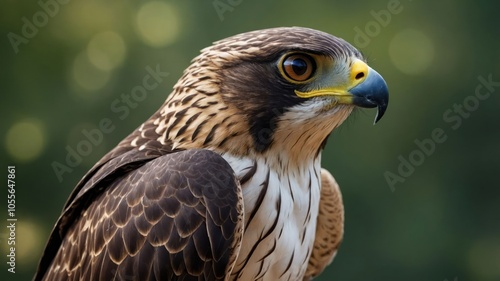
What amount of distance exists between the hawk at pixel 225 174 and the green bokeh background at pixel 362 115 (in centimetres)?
293

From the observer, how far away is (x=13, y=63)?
5.77 metres

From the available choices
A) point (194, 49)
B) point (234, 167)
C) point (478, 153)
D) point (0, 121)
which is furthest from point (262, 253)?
point (478, 153)

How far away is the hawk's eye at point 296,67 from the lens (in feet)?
8.47

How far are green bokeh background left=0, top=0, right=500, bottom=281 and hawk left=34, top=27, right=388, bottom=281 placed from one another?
293 centimetres

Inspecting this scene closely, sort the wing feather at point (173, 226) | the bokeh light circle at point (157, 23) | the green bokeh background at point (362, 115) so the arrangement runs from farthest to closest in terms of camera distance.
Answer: the bokeh light circle at point (157, 23)
the green bokeh background at point (362, 115)
the wing feather at point (173, 226)

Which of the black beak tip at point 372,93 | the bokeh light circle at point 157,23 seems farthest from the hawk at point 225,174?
the bokeh light circle at point 157,23

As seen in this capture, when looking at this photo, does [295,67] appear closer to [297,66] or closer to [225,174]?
[297,66]

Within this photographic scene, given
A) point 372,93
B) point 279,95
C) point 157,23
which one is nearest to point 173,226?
point 279,95

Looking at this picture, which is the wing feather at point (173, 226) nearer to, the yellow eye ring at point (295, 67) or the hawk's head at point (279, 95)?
the hawk's head at point (279, 95)

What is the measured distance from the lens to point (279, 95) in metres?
2.58

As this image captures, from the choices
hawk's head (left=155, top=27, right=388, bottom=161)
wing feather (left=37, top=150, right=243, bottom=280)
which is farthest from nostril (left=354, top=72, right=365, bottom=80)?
wing feather (left=37, top=150, right=243, bottom=280)

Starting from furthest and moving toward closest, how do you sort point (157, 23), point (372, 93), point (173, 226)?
point (157, 23) → point (372, 93) → point (173, 226)

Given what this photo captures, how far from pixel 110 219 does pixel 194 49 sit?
347 centimetres

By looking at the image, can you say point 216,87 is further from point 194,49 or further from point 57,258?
point 194,49
